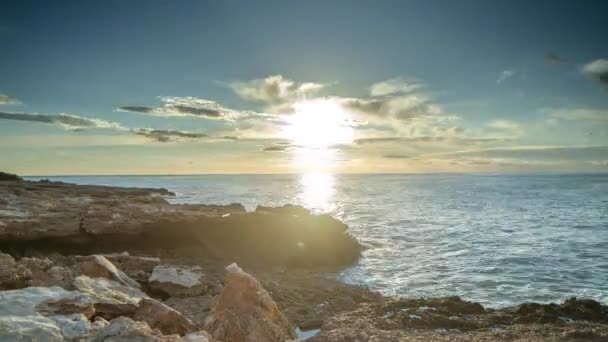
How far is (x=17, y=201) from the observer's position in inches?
1029

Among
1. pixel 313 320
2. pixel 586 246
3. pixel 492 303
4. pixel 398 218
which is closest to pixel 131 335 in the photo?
pixel 313 320

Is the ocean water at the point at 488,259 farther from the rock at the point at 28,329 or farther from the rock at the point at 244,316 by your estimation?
the rock at the point at 28,329

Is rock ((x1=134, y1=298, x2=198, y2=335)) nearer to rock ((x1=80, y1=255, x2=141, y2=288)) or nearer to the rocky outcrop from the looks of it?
rock ((x1=80, y1=255, x2=141, y2=288))

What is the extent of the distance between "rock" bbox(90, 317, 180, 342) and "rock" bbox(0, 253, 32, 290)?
14.4ft

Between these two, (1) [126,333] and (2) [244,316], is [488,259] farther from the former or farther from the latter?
(1) [126,333]

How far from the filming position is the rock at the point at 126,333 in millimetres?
6641

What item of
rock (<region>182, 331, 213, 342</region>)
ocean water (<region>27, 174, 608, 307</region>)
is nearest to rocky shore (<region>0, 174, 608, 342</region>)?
rock (<region>182, 331, 213, 342</region>)

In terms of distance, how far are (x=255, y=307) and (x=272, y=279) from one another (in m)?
9.26

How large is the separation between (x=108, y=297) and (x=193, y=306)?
382cm

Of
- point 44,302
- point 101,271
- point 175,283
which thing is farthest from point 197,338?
point 175,283

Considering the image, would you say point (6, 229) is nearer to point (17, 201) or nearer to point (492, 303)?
point (17, 201)

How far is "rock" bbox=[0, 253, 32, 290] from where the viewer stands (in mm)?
9656

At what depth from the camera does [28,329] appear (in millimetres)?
6664

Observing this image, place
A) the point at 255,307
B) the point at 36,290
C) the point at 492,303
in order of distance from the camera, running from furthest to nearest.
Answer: the point at 492,303, the point at 255,307, the point at 36,290
